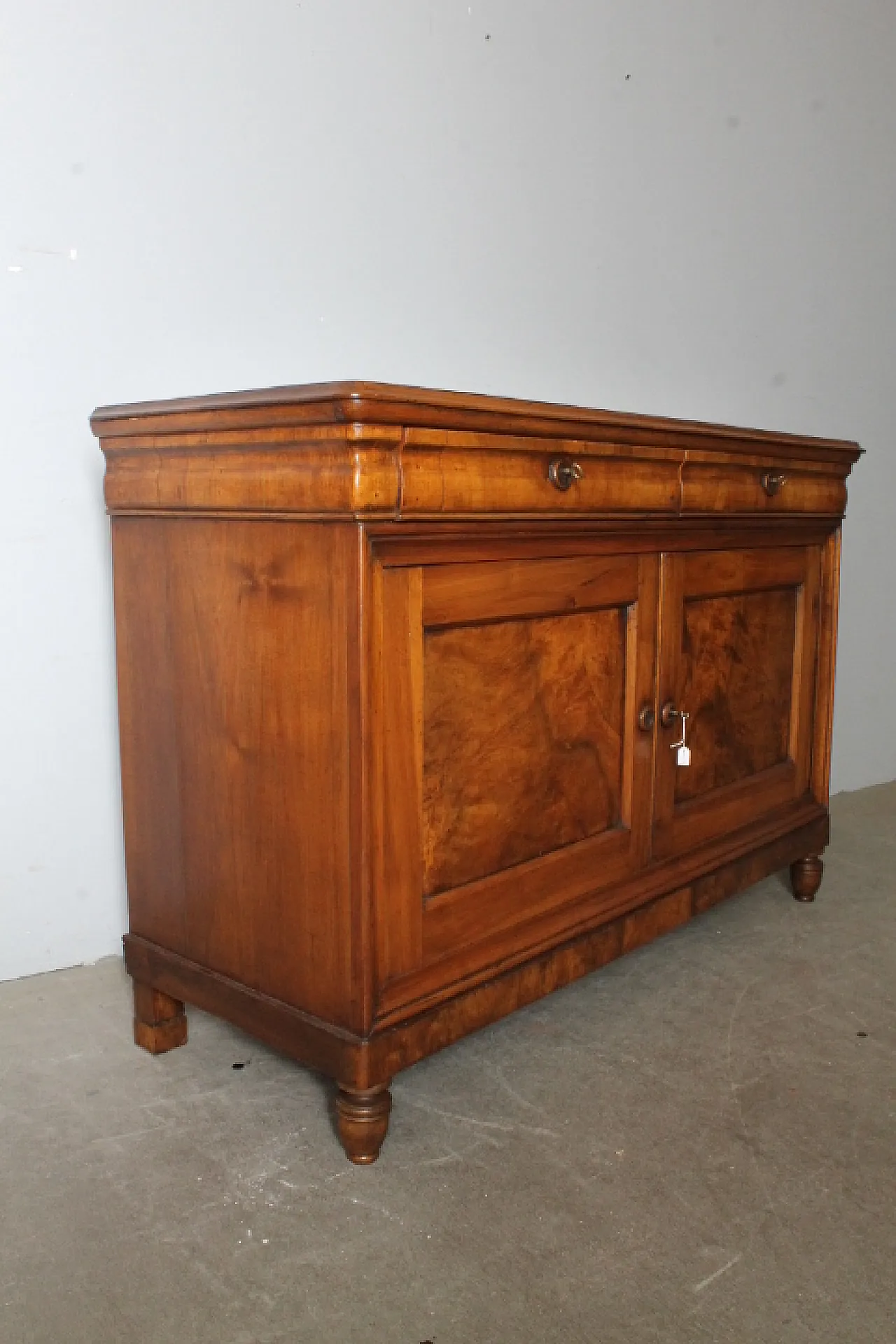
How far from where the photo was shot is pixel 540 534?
156 cm

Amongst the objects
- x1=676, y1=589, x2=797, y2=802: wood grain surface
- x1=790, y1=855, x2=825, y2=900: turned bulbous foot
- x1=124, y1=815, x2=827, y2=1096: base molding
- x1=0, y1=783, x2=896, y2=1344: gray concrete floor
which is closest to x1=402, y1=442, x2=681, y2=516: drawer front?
x1=676, y1=589, x2=797, y2=802: wood grain surface

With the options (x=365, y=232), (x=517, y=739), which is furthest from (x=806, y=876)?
(x=365, y=232)

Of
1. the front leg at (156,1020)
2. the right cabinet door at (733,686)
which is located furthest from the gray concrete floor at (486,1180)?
the right cabinet door at (733,686)

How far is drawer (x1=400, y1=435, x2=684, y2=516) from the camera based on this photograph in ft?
4.45

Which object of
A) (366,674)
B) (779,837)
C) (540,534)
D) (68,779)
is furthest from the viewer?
(779,837)

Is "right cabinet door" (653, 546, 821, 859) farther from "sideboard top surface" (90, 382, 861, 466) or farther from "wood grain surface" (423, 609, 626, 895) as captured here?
"sideboard top surface" (90, 382, 861, 466)

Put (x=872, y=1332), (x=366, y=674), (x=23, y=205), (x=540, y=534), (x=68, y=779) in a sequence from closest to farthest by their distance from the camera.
Answer: (x=872, y=1332) < (x=366, y=674) < (x=540, y=534) < (x=23, y=205) < (x=68, y=779)

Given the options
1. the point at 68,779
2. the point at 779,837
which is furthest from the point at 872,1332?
the point at 68,779

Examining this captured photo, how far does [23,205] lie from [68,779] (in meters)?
0.86

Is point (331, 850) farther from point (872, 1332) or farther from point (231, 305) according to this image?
point (231, 305)

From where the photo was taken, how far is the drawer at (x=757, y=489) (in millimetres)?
1844

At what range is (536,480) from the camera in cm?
151

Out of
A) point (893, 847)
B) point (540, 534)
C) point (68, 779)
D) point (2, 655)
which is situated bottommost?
point (893, 847)

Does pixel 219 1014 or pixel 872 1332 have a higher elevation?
pixel 219 1014
